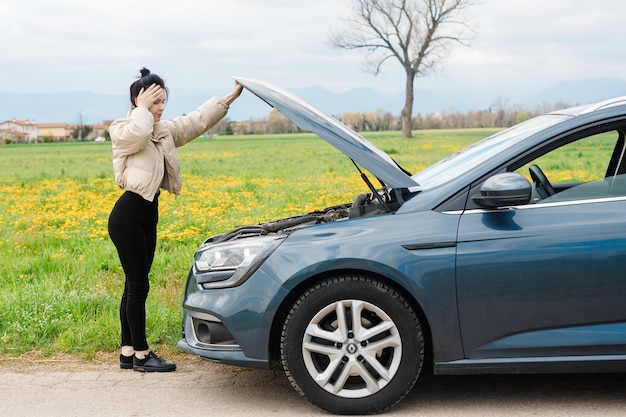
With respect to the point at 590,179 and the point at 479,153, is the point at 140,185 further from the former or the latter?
the point at 590,179

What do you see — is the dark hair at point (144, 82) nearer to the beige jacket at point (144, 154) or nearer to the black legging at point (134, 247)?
the beige jacket at point (144, 154)

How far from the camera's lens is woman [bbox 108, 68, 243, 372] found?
4848 millimetres

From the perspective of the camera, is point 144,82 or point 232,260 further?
point 144,82

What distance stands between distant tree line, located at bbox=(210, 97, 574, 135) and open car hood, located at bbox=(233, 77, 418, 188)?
60.5 m

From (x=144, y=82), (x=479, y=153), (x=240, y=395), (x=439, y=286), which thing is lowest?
(x=240, y=395)

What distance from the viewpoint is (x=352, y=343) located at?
162 inches

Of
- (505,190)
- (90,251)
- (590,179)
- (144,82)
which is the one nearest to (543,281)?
(505,190)

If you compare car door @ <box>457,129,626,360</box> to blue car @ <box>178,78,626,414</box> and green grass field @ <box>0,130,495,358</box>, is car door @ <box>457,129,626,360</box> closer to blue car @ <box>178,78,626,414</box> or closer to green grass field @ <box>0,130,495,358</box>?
blue car @ <box>178,78,626,414</box>

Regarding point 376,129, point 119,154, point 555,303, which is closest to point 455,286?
point 555,303

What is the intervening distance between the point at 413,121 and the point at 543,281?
7518 cm

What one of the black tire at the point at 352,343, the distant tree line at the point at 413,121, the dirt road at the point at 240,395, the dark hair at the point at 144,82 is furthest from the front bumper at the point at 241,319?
the distant tree line at the point at 413,121

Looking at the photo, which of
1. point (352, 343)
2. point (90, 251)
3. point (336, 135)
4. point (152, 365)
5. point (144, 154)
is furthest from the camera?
point (90, 251)

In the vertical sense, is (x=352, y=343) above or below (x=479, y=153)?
below

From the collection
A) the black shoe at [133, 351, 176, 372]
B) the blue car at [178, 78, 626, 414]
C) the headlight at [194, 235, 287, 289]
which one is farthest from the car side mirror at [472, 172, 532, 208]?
the black shoe at [133, 351, 176, 372]
